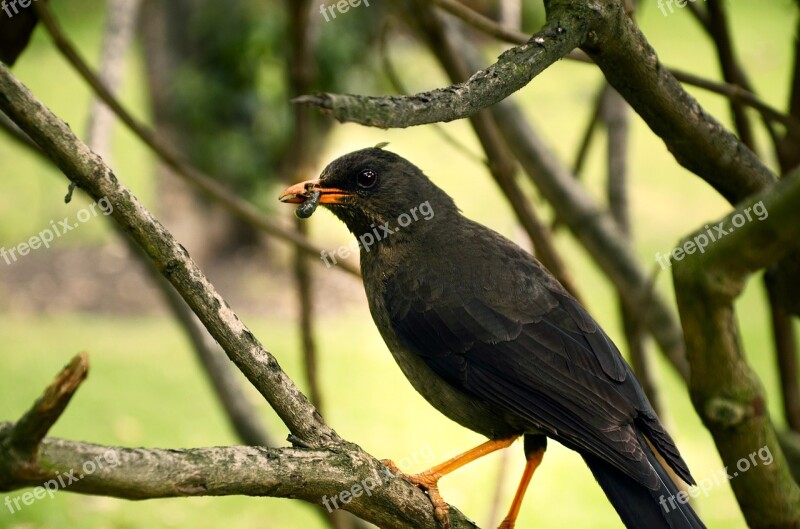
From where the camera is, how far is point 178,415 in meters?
7.52

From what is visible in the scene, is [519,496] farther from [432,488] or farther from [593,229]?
[593,229]

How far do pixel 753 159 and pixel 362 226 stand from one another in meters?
1.38

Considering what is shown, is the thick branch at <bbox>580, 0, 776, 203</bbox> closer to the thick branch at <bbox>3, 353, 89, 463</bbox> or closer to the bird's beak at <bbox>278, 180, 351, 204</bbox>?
the bird's beak at <bbox>278, 180, 351, 204</bbox>

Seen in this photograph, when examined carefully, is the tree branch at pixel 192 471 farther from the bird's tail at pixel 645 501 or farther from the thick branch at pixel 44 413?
the bird's tail at pixel 645 501

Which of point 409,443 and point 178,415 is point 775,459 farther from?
point 178,415

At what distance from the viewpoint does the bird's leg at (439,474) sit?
2.49 meters

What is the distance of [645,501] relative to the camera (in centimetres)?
272

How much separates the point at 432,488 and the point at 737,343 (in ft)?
2.97

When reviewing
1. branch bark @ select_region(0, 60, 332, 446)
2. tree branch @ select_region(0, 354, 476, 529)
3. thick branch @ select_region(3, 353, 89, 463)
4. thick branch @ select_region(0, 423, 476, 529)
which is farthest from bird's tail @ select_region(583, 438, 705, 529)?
thick branch @ select_region(3, 353, 89, 463)

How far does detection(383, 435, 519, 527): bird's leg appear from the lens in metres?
2.49

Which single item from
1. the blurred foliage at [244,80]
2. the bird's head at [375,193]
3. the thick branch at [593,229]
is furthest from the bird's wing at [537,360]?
the blurred foliage at [244,80]

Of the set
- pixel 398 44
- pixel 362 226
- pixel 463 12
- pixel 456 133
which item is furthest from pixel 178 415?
pixel 398 44

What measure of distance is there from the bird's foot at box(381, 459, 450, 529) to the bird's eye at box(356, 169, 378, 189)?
1.10m

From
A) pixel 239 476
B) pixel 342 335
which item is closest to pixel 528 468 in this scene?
pixel 239 476
